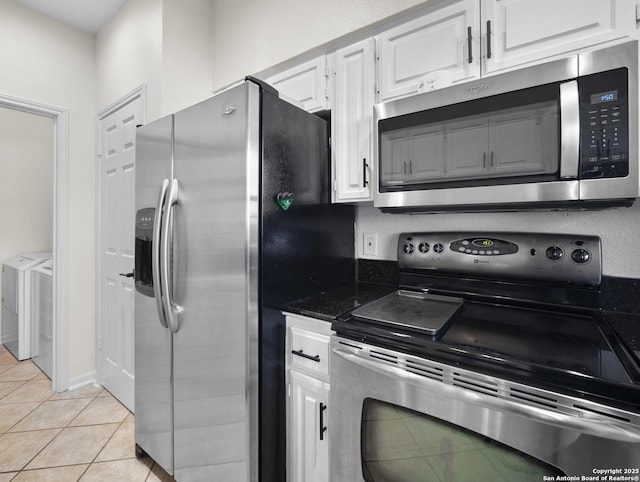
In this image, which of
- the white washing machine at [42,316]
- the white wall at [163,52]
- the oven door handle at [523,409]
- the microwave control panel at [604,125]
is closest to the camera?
the oven door handle at [523,409]

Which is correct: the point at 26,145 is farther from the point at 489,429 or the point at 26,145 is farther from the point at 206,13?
the point at 489,429

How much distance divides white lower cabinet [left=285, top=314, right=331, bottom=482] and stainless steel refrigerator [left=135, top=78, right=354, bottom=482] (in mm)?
54

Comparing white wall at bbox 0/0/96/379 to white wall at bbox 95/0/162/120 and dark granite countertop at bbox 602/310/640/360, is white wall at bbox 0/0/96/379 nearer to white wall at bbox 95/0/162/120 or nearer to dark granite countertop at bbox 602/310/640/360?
white wall at bbox 95/0/162/120

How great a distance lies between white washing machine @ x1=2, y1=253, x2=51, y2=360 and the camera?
10.0 feet

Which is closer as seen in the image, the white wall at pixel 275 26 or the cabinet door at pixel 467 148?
the cabinet door at pixel 467 148

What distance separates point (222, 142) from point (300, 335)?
825 mm

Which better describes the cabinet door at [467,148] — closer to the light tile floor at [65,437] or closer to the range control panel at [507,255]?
the range control panel at [507,255]

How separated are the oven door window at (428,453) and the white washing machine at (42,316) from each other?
2.82 metres

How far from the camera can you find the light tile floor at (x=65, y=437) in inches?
66.3

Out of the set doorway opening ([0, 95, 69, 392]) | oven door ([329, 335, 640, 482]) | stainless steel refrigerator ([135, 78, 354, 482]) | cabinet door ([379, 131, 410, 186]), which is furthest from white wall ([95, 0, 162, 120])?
oven door ([329, 335, 640, 482])

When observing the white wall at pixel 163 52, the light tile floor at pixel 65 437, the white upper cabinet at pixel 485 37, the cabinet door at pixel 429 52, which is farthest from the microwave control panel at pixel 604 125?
the light tile floor at pixel 65 437

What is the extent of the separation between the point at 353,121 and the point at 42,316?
123 inches

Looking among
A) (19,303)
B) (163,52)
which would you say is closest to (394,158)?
(163,52)

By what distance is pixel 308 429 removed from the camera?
1.27 metres
